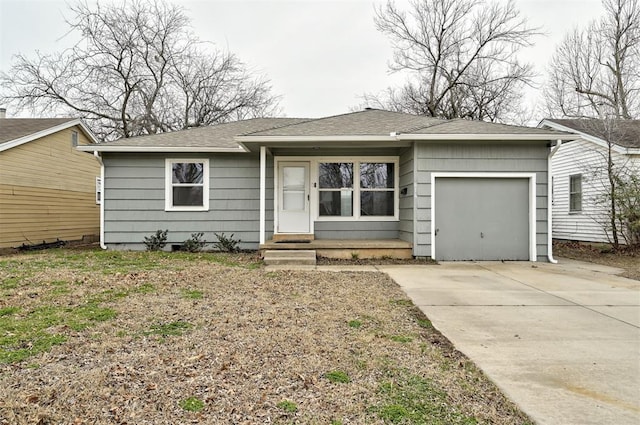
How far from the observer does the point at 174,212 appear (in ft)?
31.2

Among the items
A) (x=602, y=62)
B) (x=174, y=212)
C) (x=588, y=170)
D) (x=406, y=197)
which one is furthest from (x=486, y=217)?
(x=602, y=62)

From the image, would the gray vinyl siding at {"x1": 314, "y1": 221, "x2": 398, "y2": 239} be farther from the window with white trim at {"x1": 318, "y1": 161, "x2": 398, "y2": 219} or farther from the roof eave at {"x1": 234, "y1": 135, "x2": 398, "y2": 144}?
the roof eave at {"x1": 234, "y1": 135, "x2": 398, "y2": 144}

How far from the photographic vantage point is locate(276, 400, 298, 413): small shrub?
2135mm

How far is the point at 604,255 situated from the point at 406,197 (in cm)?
539

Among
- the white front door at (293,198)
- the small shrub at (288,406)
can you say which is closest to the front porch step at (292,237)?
the white front door at (293,198)

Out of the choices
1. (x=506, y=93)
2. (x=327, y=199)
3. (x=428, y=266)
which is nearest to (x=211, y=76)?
(x=327, y=199)

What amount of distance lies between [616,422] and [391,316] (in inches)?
84.9

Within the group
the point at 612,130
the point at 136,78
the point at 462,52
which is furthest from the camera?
the point at 462,52

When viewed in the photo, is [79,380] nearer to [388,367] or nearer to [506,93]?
[388,367]

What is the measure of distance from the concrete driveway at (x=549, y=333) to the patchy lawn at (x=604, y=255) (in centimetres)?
146

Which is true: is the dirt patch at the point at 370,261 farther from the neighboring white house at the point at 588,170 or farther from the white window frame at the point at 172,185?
the neighboring white house at the point at 588,170

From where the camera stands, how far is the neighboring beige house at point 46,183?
33.0ft

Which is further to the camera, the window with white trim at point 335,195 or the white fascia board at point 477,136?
the window with white trim at point 335,195

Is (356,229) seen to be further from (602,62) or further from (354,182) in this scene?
(602,62)
